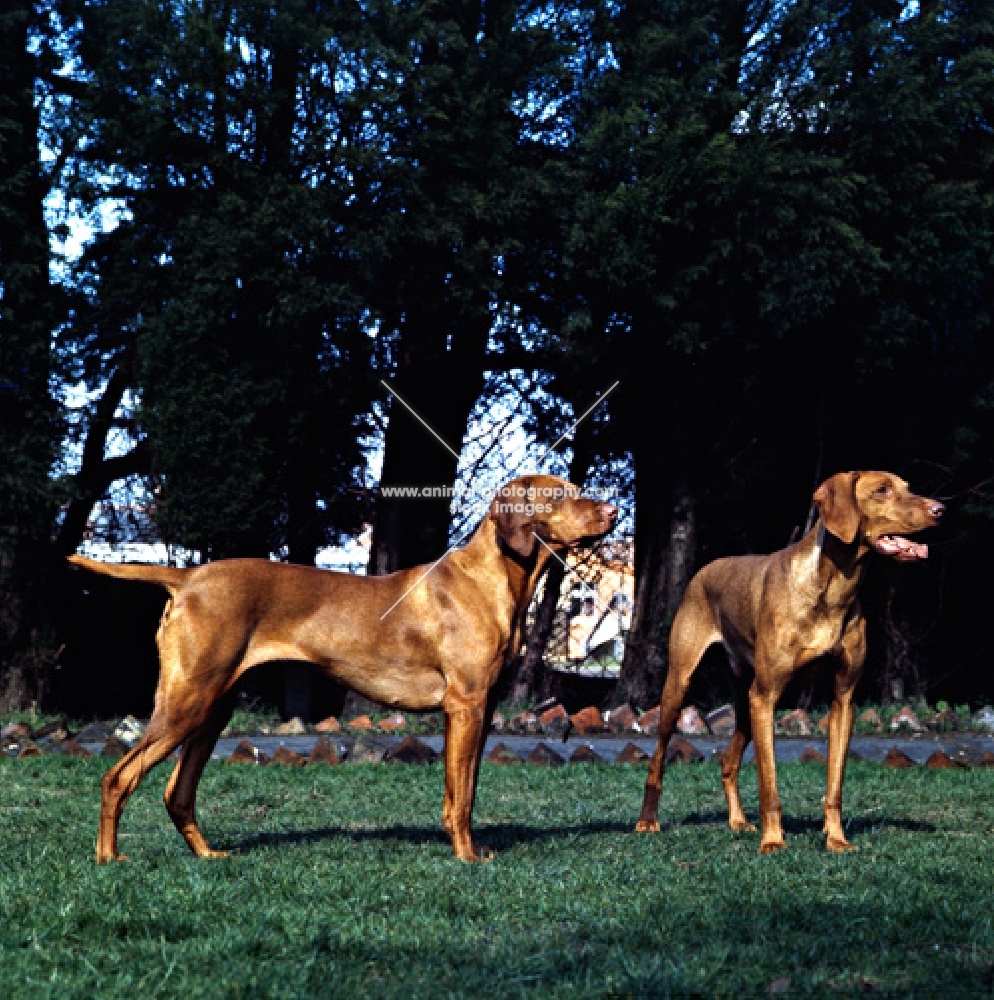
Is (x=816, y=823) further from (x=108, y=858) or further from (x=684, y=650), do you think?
(x=108, y=858)

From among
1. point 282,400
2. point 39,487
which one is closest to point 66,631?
point 39,487

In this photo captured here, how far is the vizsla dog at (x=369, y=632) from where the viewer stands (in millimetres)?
6379

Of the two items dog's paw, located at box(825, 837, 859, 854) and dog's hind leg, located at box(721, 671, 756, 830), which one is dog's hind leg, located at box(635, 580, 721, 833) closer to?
dog's hind leg, located at box(721, 671, 756, 830)

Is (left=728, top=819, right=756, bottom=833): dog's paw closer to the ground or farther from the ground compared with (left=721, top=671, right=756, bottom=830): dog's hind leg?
closer to the ground

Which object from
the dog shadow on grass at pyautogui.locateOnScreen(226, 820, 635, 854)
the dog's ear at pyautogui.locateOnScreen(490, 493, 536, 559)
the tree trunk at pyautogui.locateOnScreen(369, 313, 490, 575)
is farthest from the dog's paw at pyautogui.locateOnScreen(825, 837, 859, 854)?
the tree trunk at pyautogui.locateOnScreen(369, 313, 490, 575)

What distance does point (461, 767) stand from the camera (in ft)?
21.9

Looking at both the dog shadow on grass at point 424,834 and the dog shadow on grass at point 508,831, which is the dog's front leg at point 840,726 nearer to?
the dog shadow on grass at point 508,831

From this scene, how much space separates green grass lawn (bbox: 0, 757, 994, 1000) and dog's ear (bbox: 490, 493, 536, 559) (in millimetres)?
1413

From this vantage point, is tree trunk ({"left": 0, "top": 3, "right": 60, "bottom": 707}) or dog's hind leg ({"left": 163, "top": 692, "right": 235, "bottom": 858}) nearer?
dog's hind leg ({"left": 163, "top": 692, "right": 235, "bottom": 858})

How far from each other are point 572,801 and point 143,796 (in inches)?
103

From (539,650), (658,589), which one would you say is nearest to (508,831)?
(658,589)

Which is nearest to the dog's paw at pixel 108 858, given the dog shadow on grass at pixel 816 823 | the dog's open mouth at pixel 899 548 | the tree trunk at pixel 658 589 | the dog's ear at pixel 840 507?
the dog shadow on grass at pixel 816 823

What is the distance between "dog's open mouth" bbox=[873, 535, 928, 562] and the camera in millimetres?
6895

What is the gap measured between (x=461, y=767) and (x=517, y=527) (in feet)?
3.77
